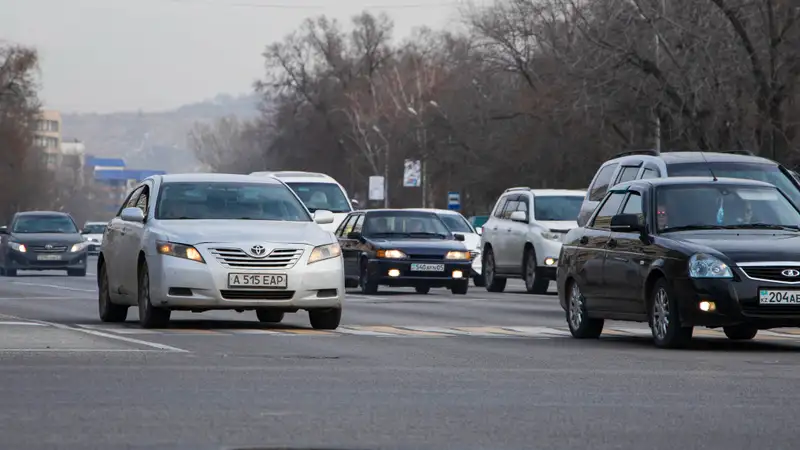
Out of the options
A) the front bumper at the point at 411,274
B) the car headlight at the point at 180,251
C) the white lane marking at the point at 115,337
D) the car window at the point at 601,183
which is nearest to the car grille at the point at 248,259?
the car headlight at the point at 180,251

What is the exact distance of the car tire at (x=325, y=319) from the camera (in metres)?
19.9

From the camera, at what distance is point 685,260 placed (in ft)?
54.7

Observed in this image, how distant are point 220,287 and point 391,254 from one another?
15.3 m

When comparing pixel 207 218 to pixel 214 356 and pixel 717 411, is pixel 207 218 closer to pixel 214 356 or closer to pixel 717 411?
pixel 214 356

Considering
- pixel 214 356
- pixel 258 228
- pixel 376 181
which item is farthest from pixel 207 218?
pixel 376 181

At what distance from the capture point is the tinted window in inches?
936

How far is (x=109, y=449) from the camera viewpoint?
8.67m

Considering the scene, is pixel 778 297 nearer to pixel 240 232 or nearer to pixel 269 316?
pixel 240 232

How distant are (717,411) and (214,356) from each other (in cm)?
536

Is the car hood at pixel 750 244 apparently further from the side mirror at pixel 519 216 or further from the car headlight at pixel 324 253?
the side mirror at pixel 519 216

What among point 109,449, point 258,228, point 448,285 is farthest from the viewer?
point 448,285

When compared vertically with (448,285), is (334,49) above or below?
above

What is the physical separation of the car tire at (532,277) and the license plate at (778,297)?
19.1 m

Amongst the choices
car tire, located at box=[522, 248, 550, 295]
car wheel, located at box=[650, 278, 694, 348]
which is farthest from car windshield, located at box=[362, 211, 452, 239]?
car wheel, located at box=[650, 278, 694, 348]
